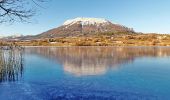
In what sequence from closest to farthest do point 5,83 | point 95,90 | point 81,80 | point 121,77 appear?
point 95,90
point 5,83
point 81,80
point 121,77

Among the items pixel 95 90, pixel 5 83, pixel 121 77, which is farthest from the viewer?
pixel 121 77

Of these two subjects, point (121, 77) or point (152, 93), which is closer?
point (152, 93)

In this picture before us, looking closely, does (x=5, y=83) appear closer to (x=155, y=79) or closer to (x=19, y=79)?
(x=19, y=79)

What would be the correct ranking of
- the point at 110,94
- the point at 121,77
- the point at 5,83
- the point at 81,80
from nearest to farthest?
the point at 110,94, the point at 5,83, the point at 81,80, the point at 121,77

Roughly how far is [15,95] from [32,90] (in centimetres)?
156

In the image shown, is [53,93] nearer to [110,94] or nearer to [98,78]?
[110,94]

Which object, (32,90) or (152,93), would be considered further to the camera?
(32,90)

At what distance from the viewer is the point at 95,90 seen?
51.2 ft

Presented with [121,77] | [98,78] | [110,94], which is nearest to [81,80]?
[98,78]

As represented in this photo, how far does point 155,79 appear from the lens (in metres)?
Answer: 20.0

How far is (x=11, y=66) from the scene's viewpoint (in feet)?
64.3

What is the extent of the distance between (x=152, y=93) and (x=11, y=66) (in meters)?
9.97

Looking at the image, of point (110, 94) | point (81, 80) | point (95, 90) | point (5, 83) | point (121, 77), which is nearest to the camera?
point (110, 94)

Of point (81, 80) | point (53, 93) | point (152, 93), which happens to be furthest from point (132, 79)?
point (53, 93)
